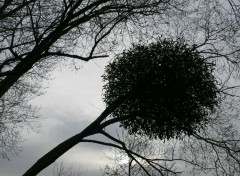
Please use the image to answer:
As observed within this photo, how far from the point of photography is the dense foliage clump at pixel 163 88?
619 cm

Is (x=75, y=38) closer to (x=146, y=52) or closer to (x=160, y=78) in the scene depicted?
(x=146, y=52)

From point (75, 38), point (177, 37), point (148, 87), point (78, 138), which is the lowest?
point (78, 138)

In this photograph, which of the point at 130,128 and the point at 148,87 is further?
the point at 130,128

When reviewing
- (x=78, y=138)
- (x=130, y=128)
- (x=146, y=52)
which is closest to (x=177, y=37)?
(x=146, y=52)

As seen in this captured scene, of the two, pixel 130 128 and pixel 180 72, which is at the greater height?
pixel 180 72

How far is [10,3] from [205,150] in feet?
14.5

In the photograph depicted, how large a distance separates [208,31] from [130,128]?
8.85ft

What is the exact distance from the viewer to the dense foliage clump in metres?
6.19

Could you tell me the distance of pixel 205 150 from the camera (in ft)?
22.5

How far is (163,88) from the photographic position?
20.2ft

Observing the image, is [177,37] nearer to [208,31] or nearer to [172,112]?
[208,31]

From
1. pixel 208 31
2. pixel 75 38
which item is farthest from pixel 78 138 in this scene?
pixel 208 31

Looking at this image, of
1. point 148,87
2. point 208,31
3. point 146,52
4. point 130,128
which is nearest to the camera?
point 148,87

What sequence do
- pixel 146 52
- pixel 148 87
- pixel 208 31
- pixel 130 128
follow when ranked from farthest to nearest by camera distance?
pixel 208 31
pixel 130 128
pixel 146 52
pixel 148 87
